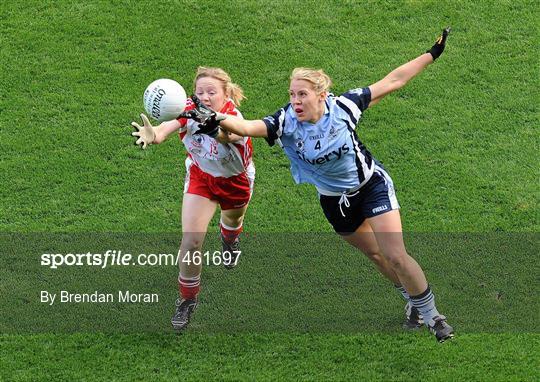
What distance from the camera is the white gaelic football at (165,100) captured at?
28.9 feet

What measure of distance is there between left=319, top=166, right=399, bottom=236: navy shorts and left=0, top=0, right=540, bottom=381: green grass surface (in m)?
0.98

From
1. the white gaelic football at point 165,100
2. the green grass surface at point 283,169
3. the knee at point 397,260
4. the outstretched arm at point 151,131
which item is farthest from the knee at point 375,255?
the white gaelic football at point 165,100

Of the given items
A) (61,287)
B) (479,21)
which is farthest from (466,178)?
(61,287)

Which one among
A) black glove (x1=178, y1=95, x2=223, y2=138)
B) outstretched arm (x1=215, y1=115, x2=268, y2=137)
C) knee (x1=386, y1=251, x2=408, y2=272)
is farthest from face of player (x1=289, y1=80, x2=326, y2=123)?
knee (x1=386, y1=251, x2=408, y2=272)

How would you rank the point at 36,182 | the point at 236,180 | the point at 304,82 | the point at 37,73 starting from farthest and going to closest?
the point at 37,73, the point at 36,182, the point at 236,180, the point at 304,82

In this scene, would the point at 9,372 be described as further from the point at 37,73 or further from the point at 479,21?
the point at 479,21

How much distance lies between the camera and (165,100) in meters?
8.79

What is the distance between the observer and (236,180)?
1006 centimetres

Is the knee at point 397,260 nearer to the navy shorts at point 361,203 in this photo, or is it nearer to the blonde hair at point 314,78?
the navy shorts at point 361,203

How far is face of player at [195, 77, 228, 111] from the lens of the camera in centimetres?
962

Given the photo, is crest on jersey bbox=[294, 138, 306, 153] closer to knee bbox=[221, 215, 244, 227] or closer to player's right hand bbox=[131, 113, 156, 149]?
player's right hand bbox=[131, 113, 156, 149]

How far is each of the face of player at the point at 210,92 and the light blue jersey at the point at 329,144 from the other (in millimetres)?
721

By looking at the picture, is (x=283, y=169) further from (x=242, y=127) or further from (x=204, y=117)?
(x=204, y=117)

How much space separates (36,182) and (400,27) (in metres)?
4.59
